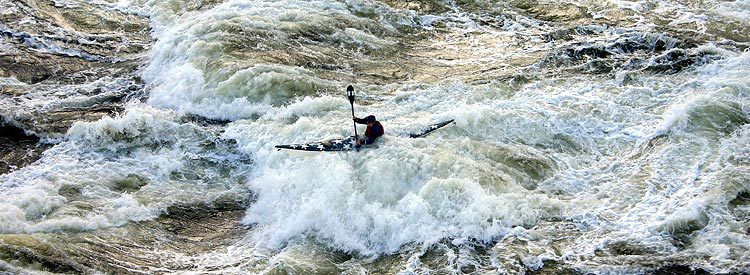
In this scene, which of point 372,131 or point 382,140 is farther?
point 382,140

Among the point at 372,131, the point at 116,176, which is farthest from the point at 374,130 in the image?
the point at 116,176

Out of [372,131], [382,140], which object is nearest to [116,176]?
[372,131]

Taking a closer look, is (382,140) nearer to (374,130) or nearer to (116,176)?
(374,130)

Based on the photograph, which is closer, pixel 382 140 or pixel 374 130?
pixel 374 130

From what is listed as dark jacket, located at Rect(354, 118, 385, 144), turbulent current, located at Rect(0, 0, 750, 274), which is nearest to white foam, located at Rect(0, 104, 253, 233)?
turbulent current, located at Rect(0, 0, 750, 274)

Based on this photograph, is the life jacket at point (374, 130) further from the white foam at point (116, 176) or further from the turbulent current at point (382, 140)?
the white foam at point (116, 176)

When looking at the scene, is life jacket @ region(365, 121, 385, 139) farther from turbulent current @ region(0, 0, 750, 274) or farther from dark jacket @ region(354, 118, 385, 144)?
turbulent current @ region(0, 0, 750, 274)

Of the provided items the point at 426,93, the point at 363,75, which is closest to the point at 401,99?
the point at 426,93

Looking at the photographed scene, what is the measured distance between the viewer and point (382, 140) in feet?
36.1

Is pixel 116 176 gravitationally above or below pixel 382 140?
below

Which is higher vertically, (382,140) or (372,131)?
(372,131)

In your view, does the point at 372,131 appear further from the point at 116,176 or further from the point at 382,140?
the point at 116,176

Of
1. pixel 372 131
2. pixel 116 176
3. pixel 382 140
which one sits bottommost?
pixel 116 176

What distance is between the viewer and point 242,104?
42.7ft
